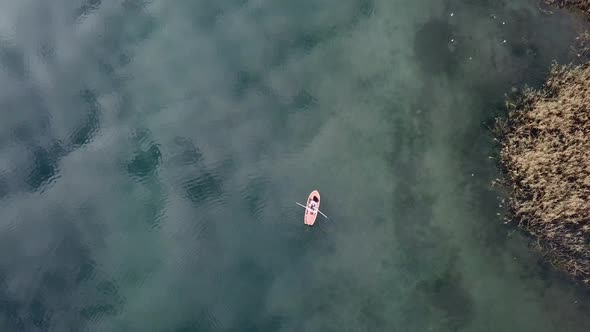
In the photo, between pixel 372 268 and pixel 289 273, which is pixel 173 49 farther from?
pixel 372 268

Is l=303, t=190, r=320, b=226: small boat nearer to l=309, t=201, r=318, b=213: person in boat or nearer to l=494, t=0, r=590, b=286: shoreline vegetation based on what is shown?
l=309, t=201, r=318, b=213: person in boat

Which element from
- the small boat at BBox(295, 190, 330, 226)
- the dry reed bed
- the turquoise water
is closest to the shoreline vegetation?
the dry reed bed

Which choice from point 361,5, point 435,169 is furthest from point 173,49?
point 435,169

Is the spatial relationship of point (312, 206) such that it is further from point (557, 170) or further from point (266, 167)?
point (557, 170)

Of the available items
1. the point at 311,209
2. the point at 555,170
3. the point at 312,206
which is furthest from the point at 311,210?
the point at 555,170

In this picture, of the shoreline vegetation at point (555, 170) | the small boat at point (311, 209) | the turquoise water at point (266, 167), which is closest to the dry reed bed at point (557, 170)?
the shoreline vegetation at point (555, 170)

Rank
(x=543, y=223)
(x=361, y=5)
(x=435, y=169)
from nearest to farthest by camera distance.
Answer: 1. (x=543, y=223)
2. (x=435, y=169)
3. (x=361, y=5)
